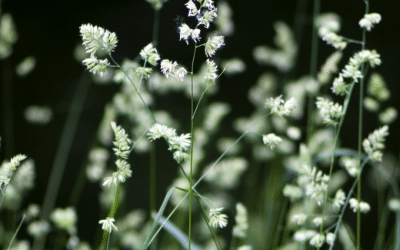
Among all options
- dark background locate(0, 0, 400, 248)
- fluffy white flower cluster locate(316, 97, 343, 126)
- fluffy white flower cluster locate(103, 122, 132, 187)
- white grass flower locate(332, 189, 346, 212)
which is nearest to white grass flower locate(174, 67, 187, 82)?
fluffy white flower cluster locate(103, 122, 132, 187)

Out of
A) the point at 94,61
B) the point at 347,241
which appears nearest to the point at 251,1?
the point at 347,241

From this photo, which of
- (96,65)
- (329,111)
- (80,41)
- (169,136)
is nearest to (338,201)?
(329,111)

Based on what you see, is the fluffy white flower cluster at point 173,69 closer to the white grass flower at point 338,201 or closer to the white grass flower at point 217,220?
the white grass flower at point 217,220

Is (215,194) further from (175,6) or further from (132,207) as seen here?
(175,6)

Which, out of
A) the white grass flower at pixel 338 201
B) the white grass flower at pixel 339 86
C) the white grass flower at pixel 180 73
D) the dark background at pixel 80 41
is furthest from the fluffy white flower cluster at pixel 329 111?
the dark background at pixel 80 41

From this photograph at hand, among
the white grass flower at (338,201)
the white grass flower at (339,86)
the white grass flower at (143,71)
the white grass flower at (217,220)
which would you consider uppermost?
the white grass flower at (339,86)

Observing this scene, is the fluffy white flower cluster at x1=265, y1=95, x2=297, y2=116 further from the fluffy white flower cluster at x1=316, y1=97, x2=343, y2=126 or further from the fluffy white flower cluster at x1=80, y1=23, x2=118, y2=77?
the fluffy white flower cluster at x1=80, y1=23, x2=118, y2=77

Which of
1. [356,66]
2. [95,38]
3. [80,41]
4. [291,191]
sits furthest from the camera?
[80,41]

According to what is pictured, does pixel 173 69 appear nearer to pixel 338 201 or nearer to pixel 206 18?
pixel 206 18
